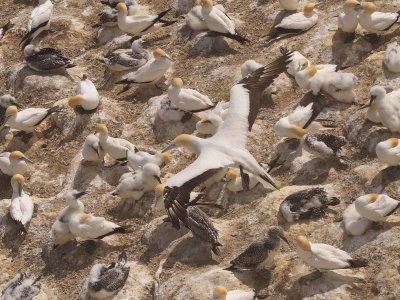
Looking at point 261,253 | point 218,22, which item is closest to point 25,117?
point 218,22

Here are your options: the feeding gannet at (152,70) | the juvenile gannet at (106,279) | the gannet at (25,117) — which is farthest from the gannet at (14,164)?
the juvenile gannet at (106,279)

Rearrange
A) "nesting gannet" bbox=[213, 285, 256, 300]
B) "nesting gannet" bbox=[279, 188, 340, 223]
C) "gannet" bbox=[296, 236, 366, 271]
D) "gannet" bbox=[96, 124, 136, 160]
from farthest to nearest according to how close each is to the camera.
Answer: "gannet" bbox=[96, 124, 136, 160]
"nesting gannet" bbox=[279, 188, 340, 223]
"gannet" bbox=[296, 236, 366, 271]
"nesting gannet" bbox=[213, 285, 256, 300]

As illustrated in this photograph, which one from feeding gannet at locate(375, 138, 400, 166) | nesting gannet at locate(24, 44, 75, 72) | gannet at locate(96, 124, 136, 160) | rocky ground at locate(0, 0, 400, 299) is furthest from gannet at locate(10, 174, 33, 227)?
feeding gannet at locate(375, 138, 400, 166)

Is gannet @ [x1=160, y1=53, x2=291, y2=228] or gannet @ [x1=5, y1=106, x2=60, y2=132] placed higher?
gannet @ [x1=160, y1=53, x2=291, y2=228]

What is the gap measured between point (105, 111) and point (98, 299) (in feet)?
14.9

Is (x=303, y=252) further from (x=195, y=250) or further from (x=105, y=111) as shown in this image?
(x=105, y=111)

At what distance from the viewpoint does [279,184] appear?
14.3 meters

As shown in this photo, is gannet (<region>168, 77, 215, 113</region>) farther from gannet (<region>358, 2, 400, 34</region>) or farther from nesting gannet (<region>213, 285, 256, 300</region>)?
nesting gannet (<region>213, 285, 256, 300</region>)

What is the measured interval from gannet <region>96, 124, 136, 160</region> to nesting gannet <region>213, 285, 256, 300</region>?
12.8 feet

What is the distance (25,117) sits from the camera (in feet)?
54.3

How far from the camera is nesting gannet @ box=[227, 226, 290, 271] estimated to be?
12359mm

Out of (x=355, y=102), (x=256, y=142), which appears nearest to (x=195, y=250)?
(x=256, y=142)

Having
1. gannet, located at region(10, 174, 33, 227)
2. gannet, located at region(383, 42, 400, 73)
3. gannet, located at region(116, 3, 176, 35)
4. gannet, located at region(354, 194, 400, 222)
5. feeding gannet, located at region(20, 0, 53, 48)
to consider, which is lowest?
feeding gannet, located at region(20, 0, 53, 48)

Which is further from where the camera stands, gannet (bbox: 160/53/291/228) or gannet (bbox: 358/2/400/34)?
gannet (bbox: 358/2/400/34)
